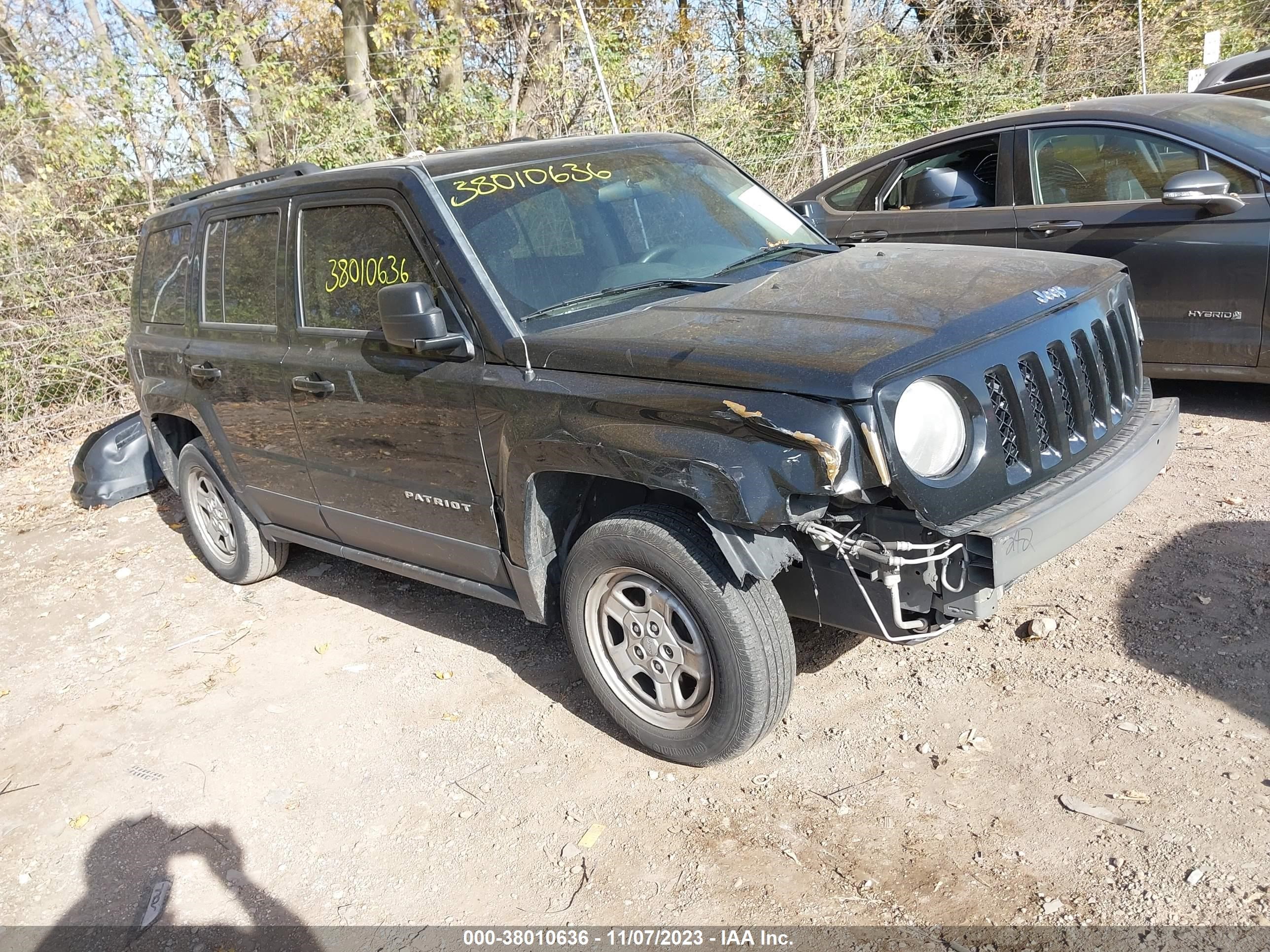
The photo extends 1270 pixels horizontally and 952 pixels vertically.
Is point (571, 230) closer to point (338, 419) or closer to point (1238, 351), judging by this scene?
point (338, 419)

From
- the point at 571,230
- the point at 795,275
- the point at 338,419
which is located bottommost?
the point at 338,419

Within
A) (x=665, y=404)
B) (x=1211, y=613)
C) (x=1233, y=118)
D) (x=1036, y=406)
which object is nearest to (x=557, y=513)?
(x=665, y=404)

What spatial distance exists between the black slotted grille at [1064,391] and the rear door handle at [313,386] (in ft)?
8.87

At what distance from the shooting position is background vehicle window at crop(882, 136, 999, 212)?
240 inches

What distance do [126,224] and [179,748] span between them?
24.4 feet

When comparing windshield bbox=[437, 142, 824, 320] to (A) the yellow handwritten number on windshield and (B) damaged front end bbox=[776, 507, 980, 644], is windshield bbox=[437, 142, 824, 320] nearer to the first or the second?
(A) the yellow handwritten number on windshield

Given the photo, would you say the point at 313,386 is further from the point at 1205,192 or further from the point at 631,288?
the point at 1205,192

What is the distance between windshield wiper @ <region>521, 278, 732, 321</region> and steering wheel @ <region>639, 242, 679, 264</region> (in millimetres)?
132

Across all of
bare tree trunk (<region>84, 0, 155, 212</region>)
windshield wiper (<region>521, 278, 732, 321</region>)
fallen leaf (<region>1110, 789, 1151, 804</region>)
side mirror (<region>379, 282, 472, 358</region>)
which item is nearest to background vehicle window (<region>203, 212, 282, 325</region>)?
side mirror (<region>379, 282, 472, 358</region>)

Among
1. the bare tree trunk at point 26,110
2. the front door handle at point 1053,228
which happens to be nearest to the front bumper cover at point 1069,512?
the front door handle at point 1053,228

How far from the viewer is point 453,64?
42.0 ft

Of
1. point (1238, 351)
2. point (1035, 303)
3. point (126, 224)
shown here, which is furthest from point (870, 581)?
point (126, 224)

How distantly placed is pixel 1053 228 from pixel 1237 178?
3.00 feet

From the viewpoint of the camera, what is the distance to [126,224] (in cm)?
1005
